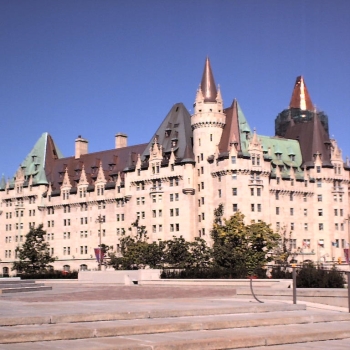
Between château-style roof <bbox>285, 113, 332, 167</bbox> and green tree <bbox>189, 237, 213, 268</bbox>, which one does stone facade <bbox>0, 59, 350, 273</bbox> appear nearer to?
château-style roof <bbox>285, 113, 332, 167</bbox>

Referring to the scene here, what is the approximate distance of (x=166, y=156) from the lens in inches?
4193

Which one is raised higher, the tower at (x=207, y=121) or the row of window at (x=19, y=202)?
the tower at (x=207, y=121)

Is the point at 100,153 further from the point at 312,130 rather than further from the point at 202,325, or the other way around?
Result: the point at 202,325

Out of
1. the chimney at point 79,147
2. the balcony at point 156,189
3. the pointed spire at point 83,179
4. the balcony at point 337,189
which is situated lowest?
the balcony at point 337,189

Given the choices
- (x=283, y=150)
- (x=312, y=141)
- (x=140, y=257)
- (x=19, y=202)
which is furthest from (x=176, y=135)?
(x=19, y=202)

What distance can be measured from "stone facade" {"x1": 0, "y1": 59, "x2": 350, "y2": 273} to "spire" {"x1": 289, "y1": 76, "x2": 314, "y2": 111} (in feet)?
26.3

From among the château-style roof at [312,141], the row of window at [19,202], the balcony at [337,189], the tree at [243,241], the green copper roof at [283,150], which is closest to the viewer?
the tree at [243,241]

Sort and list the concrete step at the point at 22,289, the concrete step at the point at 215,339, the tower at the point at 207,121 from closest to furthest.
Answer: the concrete step at the point at 215,339
the concrete step at the point at 22,289
the tower at the point at 207,121

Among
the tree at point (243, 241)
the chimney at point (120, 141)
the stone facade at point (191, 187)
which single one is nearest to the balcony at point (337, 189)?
the stone facade at point (191, 187)

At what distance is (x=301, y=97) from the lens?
137250mm

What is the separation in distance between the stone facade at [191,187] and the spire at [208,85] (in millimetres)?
171

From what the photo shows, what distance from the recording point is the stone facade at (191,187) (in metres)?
100

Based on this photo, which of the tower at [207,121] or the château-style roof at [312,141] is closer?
the tower at [207,121]

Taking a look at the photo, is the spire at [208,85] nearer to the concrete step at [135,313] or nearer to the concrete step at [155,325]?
the concrete step at [135,313]
